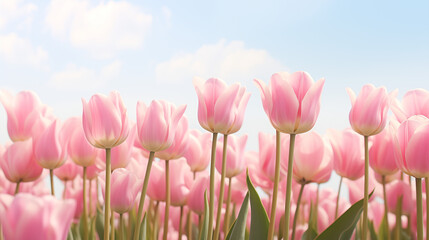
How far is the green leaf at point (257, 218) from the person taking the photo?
0.86 meters

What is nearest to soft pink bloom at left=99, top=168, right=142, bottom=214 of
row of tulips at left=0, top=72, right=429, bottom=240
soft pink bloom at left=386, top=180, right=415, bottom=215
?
row of tulips at left=0, top=72, right=429, bottom=240

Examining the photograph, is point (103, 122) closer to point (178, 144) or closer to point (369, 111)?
point (178, 144)

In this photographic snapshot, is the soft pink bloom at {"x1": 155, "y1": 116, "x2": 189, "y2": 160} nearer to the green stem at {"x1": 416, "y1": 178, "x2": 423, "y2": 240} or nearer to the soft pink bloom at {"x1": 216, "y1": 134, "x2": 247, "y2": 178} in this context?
the soft pink bloom at {"x1": 216, "y1": 134, "x2": 247, "y2": 178}

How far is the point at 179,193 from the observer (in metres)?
1.17

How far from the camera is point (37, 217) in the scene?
18.9 inches

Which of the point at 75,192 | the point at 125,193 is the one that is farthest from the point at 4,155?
the point at 75,192

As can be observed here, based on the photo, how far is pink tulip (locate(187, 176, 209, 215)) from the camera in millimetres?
1116

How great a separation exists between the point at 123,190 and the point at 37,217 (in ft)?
1.20

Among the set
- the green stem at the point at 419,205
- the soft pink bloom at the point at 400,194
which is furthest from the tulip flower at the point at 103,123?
the soft pink bloom at the point at 400,194

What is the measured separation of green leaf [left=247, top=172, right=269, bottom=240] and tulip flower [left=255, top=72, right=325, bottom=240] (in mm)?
125

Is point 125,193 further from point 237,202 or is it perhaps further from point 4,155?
point 237,202

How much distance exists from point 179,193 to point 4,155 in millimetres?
409

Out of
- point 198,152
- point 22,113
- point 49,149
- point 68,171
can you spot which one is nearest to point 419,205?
point 198,152

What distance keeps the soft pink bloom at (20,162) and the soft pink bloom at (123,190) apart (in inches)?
9.5
